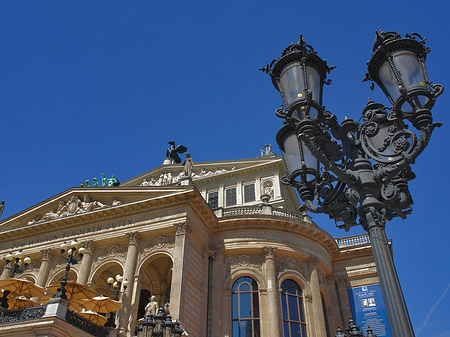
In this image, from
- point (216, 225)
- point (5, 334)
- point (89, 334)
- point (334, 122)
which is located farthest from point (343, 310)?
point (334, 122)

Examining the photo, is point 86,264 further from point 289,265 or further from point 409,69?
point 409,69

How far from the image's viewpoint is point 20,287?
766 inches

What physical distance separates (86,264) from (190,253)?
6.84 m

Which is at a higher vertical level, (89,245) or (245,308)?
(89,245)

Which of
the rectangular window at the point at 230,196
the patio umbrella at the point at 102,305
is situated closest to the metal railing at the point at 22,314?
the patio umbrella at the point at 102,305

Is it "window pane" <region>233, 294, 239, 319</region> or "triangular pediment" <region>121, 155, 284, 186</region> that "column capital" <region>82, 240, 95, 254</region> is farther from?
"triangular pediment" <region>121, 155, 284, 186</region>

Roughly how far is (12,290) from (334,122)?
1953cm

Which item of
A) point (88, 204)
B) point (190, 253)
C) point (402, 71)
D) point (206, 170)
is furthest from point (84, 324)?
point (206, 170)

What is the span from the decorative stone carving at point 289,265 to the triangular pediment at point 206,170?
1045 cm

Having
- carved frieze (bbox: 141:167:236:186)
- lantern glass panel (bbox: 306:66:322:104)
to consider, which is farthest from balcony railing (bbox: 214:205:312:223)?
lantern glass panel (bbox: 306:66:322:104)

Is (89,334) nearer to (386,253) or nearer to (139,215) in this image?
(139,215)

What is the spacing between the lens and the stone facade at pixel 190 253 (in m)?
22.2

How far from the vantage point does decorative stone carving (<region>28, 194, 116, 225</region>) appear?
26688 millimetres

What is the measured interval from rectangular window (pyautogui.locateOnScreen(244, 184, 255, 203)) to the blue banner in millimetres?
10784
